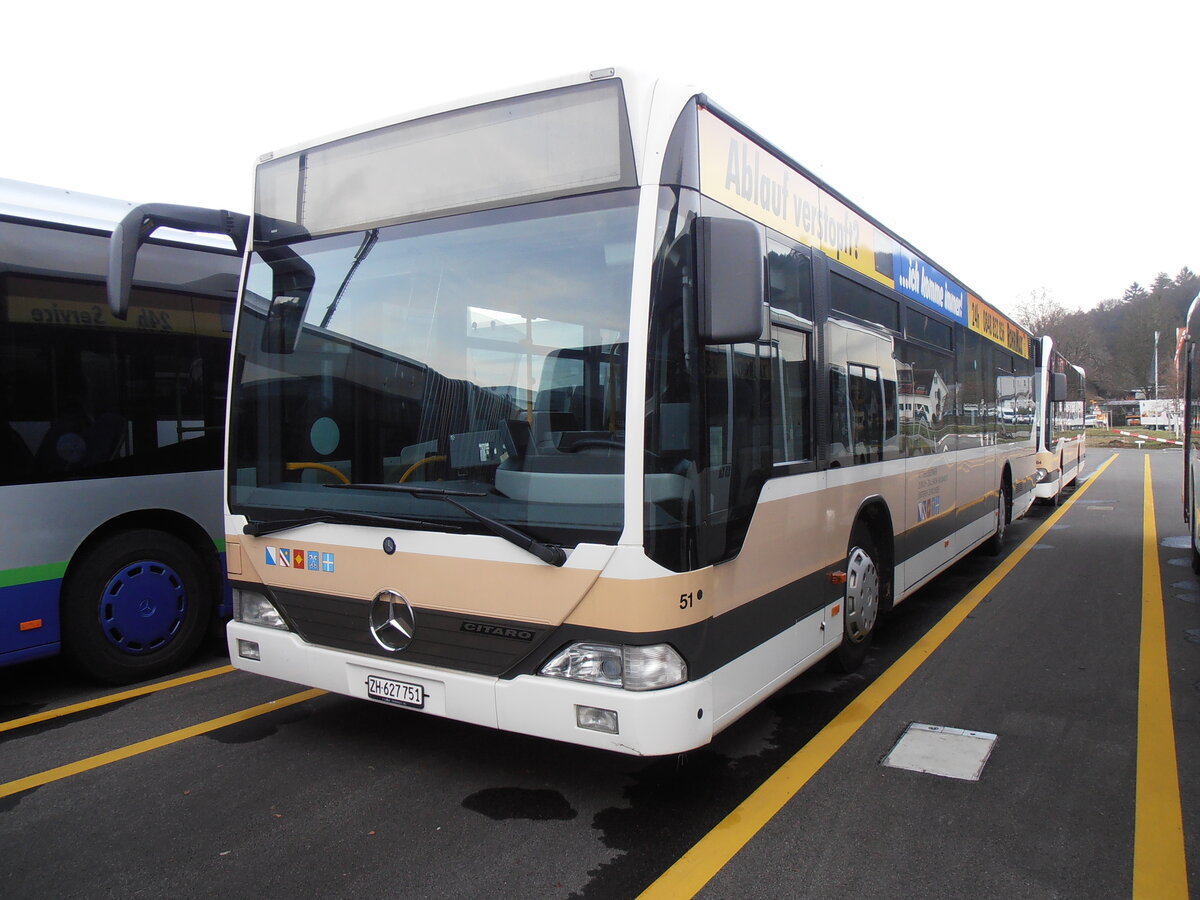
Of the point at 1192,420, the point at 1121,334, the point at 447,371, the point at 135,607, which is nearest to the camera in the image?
the point at 447,371

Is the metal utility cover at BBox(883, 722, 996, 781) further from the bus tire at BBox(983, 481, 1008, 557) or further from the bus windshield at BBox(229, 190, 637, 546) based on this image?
the bus tire at BBox(983, 481, 1008, 557)

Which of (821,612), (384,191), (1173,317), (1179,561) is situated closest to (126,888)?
(384,191)

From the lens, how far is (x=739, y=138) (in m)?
3.91

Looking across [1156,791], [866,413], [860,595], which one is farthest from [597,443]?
[1156,791]

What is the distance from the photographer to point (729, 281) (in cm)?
321

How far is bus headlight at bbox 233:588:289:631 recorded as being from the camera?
4219 millimetres

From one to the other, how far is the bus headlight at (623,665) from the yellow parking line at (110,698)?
3486 mm

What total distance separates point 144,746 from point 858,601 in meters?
4.20

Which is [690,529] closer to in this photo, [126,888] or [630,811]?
[630,811]

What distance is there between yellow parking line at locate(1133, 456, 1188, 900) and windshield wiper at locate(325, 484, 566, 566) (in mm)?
2431

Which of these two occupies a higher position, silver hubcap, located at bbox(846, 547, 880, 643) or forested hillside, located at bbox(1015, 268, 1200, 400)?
forested hillside, located at bbox(1015, 268, 1200, 400)

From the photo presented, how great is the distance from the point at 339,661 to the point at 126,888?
1149 mm

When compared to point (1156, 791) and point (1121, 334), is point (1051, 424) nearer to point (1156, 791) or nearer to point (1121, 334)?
point (1156, 791)

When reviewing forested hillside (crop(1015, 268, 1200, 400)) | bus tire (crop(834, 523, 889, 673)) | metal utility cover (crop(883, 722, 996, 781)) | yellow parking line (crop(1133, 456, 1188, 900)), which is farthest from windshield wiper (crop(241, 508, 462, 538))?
forested hillside (crop(1015, 268, 1200, 400))
